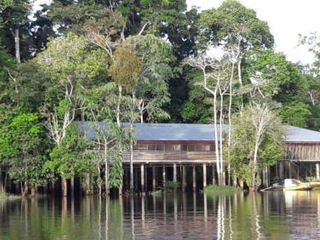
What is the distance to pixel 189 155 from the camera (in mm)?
67562

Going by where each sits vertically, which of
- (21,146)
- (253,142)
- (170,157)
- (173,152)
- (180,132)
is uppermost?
(180,132)

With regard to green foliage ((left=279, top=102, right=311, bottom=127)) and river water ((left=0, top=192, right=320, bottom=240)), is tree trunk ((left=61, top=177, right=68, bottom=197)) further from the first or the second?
green foliage ((left=279, top=102, right=311, bottom=127))

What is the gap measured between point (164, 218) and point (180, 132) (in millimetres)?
30092

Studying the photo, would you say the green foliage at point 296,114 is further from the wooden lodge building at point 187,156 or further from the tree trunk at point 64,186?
the tree trunk at point 64,186

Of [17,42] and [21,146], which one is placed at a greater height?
[17,42]

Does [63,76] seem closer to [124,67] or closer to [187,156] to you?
[124,67]

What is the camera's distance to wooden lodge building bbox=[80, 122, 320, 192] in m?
66.4

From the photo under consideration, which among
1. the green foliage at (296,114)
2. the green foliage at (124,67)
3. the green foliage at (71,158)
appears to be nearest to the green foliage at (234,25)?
the green foliage at (296,114)

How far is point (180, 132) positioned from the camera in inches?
2721

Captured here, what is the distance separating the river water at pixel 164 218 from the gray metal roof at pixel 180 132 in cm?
1069

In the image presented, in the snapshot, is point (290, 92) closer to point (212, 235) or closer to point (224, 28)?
point (224, 28)

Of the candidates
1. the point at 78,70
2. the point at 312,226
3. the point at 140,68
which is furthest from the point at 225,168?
the point at 312,226

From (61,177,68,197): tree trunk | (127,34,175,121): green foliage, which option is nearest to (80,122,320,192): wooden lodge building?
(127,34,175,121): green foliage

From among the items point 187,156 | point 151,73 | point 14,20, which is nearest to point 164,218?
point 187,156
